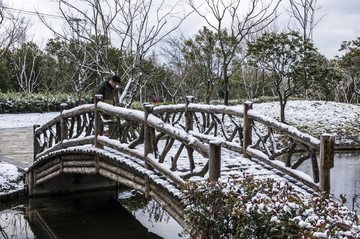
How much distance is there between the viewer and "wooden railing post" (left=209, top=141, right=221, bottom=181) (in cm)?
430

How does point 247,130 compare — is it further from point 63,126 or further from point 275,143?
point 63,126

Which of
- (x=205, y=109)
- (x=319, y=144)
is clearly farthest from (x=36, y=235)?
(x=319, y=144)

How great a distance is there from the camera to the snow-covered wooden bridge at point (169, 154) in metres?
4.83

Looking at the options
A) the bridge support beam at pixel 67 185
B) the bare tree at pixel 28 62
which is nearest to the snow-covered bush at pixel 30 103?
the bridge support beam at pixel 67 185

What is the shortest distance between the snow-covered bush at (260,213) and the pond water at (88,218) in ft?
13.7

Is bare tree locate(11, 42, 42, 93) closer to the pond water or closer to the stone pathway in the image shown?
the stone pathway

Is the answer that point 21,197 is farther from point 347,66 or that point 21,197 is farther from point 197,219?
point 347,66

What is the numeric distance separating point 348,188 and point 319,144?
6305 mm

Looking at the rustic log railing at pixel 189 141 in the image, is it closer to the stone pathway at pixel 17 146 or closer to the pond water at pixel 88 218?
the pond water at pixel 88 218

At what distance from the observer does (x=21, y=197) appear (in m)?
9.34

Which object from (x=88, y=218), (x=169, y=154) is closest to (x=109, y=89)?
(x=169, y=154)

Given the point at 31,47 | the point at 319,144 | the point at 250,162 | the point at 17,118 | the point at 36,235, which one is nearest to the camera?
the point at 319,144

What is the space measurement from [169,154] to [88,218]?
3.08 metres

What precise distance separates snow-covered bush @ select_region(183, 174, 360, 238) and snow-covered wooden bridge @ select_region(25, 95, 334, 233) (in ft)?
1.54
